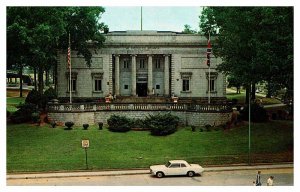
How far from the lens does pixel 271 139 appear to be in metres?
42.4

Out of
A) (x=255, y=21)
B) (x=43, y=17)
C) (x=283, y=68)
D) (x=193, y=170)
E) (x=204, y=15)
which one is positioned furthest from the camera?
(x=204, y=15)

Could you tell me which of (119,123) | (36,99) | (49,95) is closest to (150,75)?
(49,95)

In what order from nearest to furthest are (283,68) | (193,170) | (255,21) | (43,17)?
(193,170), (283,68), (255,21), (43,17)

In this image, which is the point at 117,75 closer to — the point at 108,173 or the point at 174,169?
the point at 108,173

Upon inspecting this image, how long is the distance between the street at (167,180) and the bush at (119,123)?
1248cm

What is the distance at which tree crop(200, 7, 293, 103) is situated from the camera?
3541 cm

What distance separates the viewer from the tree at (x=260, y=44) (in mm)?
35406

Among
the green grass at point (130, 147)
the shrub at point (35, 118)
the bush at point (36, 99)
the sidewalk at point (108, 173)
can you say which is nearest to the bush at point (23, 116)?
the shrub at point (35, 118)

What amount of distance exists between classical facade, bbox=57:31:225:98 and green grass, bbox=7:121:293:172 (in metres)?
19.0

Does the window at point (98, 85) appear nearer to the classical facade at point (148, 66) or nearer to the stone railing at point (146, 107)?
the classical facade at point (148, 66)

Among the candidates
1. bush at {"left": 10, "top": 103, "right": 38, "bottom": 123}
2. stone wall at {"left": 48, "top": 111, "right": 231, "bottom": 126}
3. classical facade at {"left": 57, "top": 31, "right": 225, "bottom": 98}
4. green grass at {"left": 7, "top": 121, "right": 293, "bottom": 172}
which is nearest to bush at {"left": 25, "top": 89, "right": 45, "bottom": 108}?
bush at {"left": 10, "top": 103, "right": 38, "bottom": 123}

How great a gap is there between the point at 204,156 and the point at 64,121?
53.5 ft
